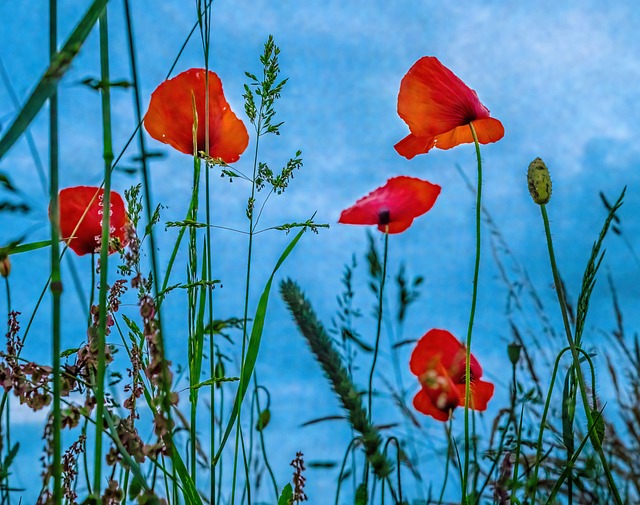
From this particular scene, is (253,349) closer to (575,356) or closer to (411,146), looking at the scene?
(575,356)

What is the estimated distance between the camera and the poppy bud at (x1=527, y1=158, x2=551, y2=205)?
1089 mm

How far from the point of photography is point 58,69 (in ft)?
1.59

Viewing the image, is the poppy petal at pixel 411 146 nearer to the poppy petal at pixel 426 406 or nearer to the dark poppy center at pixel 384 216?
the dark poppy center at pixel 384 216

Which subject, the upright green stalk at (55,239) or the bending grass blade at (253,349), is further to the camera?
the bending grass blade at (253,349)

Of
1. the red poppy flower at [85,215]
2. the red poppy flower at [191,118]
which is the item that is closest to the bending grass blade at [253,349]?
the red poppy flower at [85,215]

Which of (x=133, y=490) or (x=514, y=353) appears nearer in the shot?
(x=133, y=490)

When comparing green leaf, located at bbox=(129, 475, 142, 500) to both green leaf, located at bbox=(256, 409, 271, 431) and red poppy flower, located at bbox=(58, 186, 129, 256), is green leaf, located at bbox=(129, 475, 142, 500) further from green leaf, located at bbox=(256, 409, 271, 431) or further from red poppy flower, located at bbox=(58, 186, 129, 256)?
green leaf, located at bbox=(256, 409, 271, 431)

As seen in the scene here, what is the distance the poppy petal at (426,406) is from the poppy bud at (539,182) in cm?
46

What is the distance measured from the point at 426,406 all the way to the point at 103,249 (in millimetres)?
1001

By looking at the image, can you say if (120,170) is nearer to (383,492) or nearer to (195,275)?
(195,275)

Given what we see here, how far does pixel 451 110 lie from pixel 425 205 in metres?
0.20

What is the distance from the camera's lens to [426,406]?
1443 mm

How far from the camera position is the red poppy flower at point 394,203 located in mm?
1508

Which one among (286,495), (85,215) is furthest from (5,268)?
(286,495)
